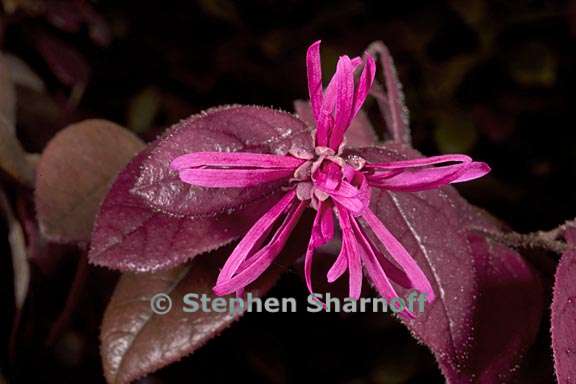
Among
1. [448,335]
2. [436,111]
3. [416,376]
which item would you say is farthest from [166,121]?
[448,335]

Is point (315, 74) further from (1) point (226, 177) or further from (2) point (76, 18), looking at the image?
(2) point (76, 18)

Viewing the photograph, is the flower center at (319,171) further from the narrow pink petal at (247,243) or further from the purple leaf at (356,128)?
the purple leaf at (356,128)

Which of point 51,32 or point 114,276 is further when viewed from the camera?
point 51,32

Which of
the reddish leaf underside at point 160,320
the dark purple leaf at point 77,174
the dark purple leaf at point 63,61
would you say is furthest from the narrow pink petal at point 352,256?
the dark purple leaf at point 63,61

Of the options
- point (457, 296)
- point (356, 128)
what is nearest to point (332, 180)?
point (457, 296)

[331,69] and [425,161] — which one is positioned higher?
[331,69]

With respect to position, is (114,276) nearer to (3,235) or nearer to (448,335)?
(3,235)
